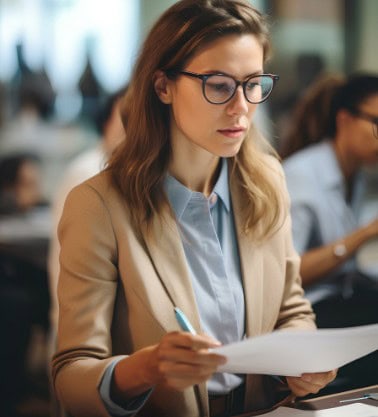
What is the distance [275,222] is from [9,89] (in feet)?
13.5

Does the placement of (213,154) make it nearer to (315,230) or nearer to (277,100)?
(315,230)

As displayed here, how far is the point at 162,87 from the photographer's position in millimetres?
1585

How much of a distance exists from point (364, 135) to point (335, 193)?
0.20 meters

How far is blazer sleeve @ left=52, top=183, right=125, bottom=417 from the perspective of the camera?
147 centimetres

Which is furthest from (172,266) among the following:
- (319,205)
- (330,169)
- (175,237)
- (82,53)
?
(82,53)

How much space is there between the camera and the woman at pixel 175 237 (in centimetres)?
149

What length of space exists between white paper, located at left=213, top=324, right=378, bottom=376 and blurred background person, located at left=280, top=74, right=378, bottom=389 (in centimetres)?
93

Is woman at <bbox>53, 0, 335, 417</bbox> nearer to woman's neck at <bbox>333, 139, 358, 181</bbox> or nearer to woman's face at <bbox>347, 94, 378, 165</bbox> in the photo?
woman's face at <bbox>347, 94, 378, 165</bbox>

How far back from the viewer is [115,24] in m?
5.52

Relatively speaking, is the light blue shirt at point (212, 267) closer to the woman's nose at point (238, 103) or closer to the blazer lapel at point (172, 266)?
the blazer lapel at point (172, 266)

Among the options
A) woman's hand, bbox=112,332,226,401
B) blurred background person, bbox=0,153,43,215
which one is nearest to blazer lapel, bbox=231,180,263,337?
woman's hand, bbox=112,332,226,401

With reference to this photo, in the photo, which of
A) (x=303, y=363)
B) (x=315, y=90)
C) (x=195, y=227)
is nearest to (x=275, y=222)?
(x=195, y=227)

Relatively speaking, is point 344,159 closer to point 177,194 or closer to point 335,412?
point 177,194

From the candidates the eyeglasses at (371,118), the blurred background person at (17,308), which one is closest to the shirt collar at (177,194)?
the eyeglasses at (371,118)
